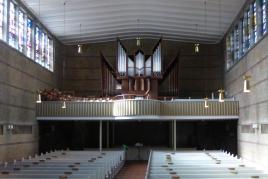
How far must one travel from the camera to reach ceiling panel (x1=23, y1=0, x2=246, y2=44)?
24375 mm

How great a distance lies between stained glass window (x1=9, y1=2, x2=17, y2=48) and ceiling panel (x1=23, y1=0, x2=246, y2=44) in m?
0.91

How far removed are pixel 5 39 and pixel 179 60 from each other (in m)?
14.6

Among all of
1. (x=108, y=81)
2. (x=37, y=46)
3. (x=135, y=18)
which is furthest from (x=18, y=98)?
(x=135, y=18)

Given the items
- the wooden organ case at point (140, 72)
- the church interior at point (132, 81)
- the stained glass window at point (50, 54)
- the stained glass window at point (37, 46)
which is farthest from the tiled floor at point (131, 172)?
the stained glass window at point (37, 46)

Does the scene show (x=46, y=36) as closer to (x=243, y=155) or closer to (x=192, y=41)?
(x=192, y=41)

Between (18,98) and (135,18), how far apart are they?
29.1 feet

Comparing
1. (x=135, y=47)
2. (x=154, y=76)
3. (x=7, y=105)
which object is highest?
(x=135, y=47)

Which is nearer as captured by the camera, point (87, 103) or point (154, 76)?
point (87, 103)

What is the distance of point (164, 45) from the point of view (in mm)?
33062

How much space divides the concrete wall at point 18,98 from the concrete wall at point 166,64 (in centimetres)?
495

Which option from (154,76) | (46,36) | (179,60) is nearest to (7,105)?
(46,36)

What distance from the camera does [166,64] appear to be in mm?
32750

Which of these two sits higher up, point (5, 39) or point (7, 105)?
point (5, 39)

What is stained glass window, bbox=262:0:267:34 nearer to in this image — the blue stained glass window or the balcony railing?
the balcony railing
